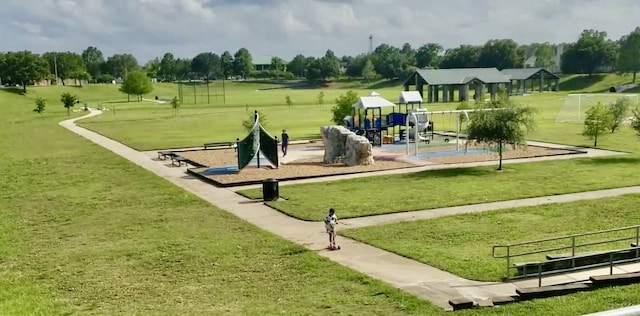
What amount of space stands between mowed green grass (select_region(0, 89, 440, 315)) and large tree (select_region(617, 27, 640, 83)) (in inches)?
4992

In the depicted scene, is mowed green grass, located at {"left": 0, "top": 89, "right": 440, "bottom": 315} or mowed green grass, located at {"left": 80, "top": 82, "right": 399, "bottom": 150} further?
mowed green grass, located at {"left": 80, "top": 82, "right": 399, "bottom": 150}

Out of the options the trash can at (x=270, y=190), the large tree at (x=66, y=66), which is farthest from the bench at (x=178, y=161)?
the large tree at (x=66, y=66)

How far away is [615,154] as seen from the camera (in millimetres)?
37375

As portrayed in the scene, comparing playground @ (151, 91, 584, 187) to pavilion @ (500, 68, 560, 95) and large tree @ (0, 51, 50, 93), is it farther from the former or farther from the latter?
large tree @ (0, 51, 50, 93)

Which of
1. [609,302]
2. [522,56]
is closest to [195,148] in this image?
[609,302]

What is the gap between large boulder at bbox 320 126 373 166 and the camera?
34.5 m

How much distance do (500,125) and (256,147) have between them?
12.4 m

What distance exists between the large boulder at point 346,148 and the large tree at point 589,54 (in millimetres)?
121269

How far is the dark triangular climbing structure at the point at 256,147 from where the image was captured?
33.0 m

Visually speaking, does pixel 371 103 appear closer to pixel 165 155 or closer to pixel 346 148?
pixel 346 148

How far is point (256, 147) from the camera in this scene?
33562mm

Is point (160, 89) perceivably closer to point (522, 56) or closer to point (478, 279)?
point (522, 56)

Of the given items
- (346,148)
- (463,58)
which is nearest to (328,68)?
(463,58)

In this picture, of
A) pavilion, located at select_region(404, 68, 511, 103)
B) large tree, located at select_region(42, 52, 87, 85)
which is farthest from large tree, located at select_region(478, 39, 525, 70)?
large tree, located at select_region(42, 52, 87, 85)
